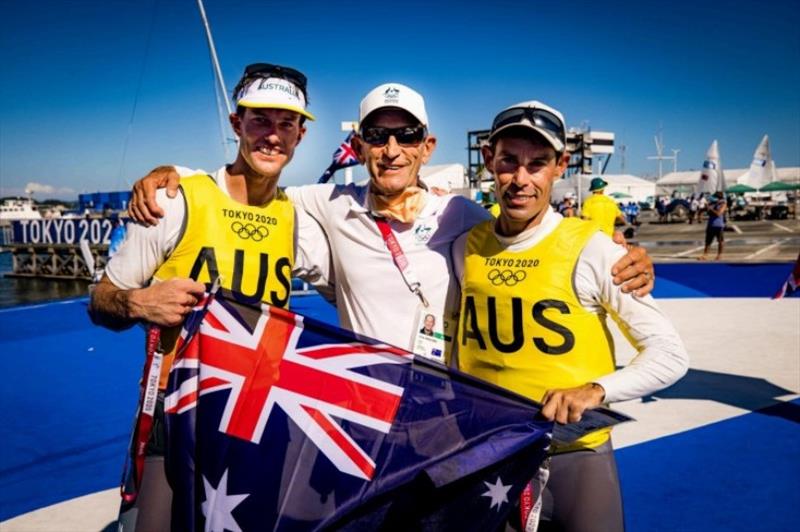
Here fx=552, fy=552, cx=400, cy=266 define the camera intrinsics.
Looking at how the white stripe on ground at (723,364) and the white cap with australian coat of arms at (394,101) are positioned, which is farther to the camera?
the white stripe on ground at (723,364)

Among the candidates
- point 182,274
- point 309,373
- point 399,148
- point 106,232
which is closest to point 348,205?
point 399,148

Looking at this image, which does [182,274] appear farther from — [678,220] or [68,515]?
Answer: [678,220]

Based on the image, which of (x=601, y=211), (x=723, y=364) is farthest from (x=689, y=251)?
(x=723, y=364)

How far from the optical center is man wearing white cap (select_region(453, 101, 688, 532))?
6.91 feet

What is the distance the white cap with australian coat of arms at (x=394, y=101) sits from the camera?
273 cm

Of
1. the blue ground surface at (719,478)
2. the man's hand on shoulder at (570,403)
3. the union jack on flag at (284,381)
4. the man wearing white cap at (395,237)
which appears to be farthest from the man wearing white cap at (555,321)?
the blue ground surface at (719,478)

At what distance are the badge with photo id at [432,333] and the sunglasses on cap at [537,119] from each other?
0.95 meters

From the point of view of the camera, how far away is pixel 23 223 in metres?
30.8

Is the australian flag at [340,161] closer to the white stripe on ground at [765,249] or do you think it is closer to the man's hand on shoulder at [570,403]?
the man's hand on shoulder at [570,403]

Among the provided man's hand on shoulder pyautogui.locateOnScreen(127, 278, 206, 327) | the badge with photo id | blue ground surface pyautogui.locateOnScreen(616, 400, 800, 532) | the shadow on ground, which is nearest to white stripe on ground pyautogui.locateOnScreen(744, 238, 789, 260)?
the shadow on ground

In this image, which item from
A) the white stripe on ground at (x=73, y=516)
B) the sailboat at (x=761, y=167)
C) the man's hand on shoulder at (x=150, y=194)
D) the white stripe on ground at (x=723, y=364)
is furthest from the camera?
the sailboat at (x=761, y=167)

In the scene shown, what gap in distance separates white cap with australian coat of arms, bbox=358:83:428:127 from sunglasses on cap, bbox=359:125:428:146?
6 centimetres

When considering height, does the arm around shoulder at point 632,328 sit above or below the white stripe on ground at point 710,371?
above

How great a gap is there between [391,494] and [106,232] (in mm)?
27056
